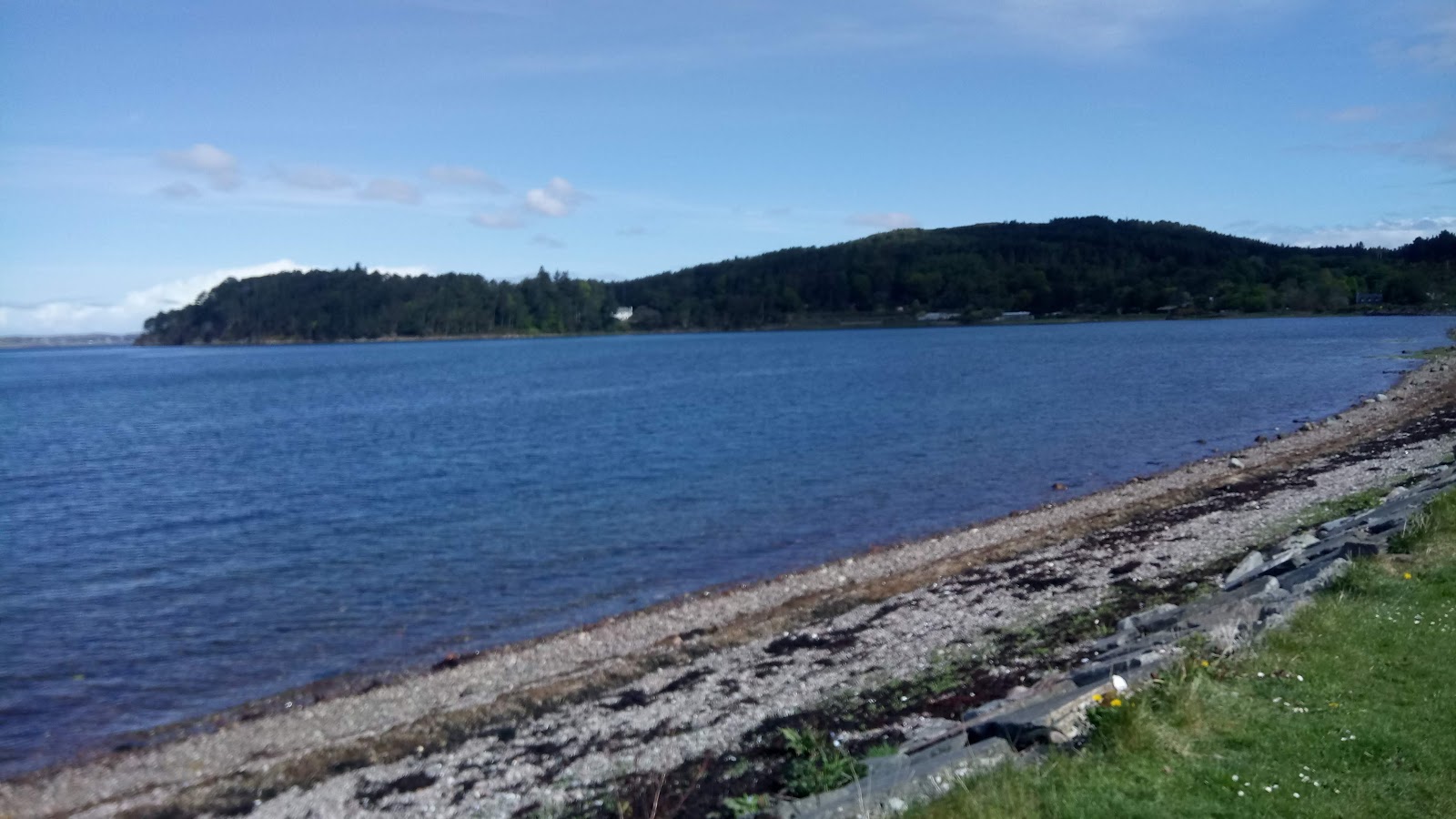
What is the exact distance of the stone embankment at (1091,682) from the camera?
235 inches

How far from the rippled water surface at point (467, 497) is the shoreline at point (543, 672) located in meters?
1.03

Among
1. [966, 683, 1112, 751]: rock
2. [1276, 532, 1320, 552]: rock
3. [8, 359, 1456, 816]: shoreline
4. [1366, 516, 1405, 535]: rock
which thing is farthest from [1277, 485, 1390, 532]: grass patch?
[966, 683, 1112, 751]: rock

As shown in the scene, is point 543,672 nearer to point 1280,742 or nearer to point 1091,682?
point 1091,682

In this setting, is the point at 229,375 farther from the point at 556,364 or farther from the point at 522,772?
the point at 522,772

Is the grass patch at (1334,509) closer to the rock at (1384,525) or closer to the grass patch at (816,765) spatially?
the rock at (1384,525)

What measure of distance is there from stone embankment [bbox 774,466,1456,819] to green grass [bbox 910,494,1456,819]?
0.98 ft

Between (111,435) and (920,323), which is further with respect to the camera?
(920,323)

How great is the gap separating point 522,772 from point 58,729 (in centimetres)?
782

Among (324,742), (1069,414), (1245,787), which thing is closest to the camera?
(1245,787)

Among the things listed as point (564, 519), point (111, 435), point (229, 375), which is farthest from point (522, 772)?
point (229, 375)

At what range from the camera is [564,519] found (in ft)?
82.8

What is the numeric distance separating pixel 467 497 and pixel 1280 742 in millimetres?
25794

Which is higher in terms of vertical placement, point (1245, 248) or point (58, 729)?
point (1245, 248)

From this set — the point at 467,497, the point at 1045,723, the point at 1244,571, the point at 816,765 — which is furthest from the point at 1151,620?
the point at 467,497
